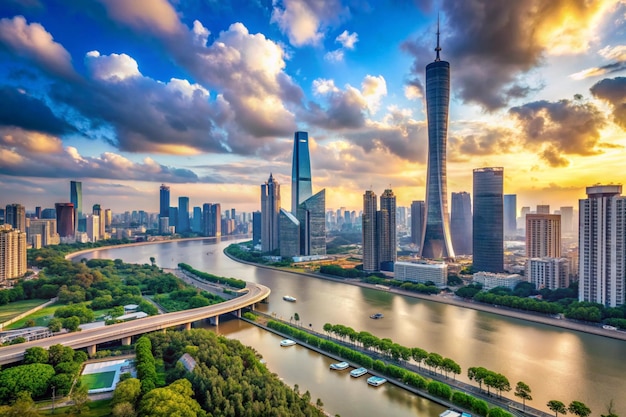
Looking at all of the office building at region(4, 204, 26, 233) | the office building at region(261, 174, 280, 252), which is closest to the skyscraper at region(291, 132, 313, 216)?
the office building at region(261, 174, 280, 252)

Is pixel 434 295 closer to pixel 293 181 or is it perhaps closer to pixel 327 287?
pixel 327 287

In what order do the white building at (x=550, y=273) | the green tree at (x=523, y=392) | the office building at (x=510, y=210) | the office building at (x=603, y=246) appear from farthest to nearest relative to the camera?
the office building at (x=510, y=210)
the white building at (x=550, y=273)
the office building at (x=603, y=246)
the green tree at (x=523, y=392)

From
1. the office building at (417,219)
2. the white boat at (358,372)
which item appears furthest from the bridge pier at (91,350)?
the office building at (417,219)

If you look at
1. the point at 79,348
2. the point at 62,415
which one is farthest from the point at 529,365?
the point at 79,348

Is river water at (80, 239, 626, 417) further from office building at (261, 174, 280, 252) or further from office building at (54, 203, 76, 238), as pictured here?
office building at (54, 203, 76, 238)

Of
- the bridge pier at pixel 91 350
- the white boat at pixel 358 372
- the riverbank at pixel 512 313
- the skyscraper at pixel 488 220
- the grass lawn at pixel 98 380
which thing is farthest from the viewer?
the skyscraper at pixel 488 220

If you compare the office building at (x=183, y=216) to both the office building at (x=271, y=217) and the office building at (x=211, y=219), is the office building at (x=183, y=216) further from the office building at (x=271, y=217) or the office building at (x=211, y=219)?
the office building at (x=271, y=217)

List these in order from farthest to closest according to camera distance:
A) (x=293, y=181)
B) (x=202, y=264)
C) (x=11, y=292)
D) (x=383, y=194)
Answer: (x=293, y=181)
(x=202, y=264)
(x=383, y=194)
(x=11, y=292)
